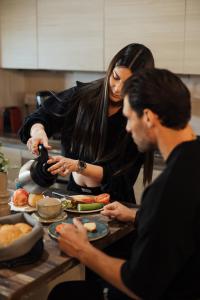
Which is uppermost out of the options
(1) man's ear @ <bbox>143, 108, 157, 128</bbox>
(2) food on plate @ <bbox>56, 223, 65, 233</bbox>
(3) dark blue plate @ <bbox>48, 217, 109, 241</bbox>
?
(1) man's ear @ <bbox>143, 108, 157, 128</bbox>

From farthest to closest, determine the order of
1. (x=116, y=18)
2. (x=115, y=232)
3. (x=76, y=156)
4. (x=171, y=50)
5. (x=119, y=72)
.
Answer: (x=116, y=18) → (x=171, y=50) → (x=76, y=156) → (x=119, y=72) → (x=115, y=232)

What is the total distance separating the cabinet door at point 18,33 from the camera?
3.69 meters

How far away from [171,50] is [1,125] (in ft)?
5.89

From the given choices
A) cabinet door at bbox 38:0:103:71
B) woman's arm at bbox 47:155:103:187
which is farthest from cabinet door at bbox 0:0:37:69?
woman's arm at bbox 47:155:103:187

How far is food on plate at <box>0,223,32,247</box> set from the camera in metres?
1.32

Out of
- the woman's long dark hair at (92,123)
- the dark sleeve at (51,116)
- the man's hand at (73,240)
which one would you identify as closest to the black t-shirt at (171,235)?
the man's hand at (73,240)

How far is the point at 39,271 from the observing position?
125 cm

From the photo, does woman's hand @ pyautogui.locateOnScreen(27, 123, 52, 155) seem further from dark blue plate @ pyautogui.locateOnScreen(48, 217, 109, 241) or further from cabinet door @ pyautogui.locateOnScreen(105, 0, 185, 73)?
cabinet door @ pyautogui.locateOnScreen(105, 0, 185, 73)

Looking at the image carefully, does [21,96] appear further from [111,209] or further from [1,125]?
[111,209]

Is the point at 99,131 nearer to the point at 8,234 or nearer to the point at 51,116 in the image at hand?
the point at 51,116

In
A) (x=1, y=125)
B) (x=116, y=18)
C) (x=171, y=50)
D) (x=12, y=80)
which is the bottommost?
(x=1, y=125)

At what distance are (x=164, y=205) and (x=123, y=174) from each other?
913 millimetres

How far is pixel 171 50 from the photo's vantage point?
3.00 meters

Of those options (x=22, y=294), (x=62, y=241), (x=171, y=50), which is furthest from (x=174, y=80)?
(x=171, y=50)
